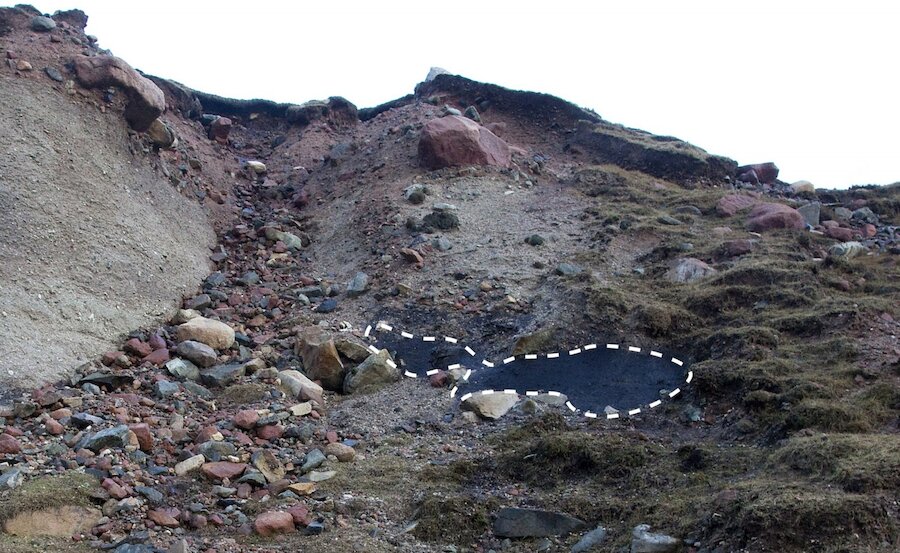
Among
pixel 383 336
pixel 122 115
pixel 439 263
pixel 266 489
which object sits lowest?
pixel 266 489

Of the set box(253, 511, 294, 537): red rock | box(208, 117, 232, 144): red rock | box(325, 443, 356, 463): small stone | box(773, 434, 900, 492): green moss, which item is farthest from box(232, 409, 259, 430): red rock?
box(208, 117, 232, 144): red rock

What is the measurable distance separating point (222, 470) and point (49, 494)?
0.87m

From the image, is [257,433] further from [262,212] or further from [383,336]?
[262,212]

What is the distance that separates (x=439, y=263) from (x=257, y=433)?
11.0 feet

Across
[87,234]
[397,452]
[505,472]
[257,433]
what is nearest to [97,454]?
[257,433]

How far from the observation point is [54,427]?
16.9 feet

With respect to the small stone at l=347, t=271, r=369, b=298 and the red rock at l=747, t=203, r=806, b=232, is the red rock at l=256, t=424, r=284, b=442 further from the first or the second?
the red rock at l=747, t=203, r=806, b=232

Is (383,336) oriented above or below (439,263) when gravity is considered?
below

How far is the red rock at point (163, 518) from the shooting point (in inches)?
171

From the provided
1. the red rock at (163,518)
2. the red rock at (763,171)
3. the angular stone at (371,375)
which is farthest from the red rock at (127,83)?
the red rock at (763,171)

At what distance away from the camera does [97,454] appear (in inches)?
193

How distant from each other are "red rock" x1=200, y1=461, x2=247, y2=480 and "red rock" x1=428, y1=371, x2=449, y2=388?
181 centimetres

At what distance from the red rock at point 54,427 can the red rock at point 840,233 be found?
7330 millimetres

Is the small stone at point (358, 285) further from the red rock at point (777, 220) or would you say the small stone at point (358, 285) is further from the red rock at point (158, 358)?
the red rock at point (777, 220)
